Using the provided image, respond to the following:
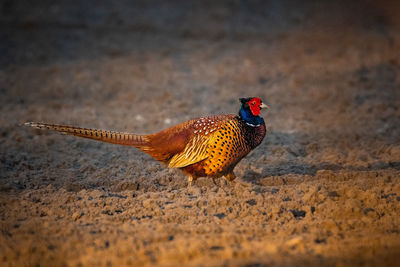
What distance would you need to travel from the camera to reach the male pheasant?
3.77 metres

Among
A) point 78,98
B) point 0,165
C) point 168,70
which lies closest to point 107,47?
point 168,70

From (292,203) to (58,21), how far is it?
913 cm

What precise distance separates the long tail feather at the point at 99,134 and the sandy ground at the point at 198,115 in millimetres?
514

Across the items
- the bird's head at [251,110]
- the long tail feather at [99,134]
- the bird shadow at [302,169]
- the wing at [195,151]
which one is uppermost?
the bird's head at [251,110]

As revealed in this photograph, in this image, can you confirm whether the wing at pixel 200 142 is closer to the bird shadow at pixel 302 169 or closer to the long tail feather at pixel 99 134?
the long tail feather at pixel 99 134

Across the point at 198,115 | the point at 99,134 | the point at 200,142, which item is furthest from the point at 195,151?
the point at 198,115

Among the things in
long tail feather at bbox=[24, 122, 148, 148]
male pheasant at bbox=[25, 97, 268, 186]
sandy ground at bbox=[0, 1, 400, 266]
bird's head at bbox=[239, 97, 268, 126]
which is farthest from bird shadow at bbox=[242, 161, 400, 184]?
long tail feather at bbox=[24, 122, 148, 148]

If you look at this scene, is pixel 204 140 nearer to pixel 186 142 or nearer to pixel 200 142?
pixel 200 142

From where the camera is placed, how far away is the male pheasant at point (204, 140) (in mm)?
3771

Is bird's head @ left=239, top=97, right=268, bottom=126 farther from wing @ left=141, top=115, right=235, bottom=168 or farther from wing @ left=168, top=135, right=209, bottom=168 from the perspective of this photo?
wing @ left=168, top=135, right=209, bottom=168

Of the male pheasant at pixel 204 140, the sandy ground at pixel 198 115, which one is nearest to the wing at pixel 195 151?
the male pheasant at pixel 204 140

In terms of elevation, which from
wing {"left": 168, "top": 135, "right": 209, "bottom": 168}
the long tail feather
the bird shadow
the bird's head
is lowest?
the bird shadow

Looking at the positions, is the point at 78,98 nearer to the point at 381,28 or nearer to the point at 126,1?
the point at 126,1

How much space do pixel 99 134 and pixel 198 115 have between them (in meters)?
2.76
